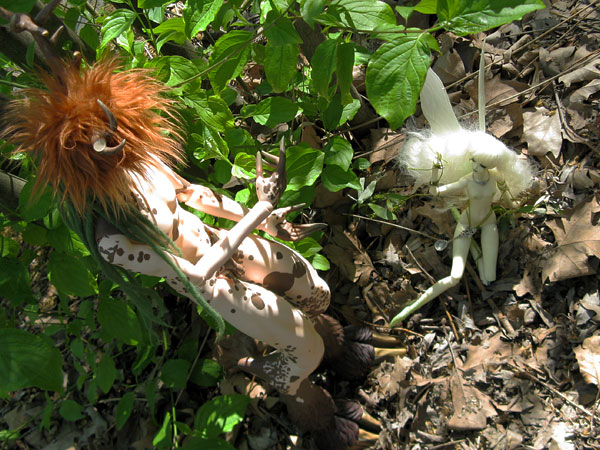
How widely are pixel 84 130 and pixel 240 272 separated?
633mm

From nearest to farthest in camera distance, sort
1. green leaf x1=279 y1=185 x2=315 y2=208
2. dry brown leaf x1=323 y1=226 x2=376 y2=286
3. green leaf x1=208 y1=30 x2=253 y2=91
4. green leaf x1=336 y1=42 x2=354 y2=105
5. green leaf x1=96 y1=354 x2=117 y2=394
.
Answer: green leaf x1=336 y1=42 x2=354 y2=105 < green leaf x1=208 y1=30 x2=253 y2=91 < green leaf x1=279 y1=185 x2=315 y2=208 < green leaf x1=96 y1=354 x2=117 y2=394 < dry brown leaf x1=323 y1=226 x2=376 y2=286

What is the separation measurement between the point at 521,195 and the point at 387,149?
0.59 m

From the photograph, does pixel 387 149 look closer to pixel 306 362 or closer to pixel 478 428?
pixel 306 362

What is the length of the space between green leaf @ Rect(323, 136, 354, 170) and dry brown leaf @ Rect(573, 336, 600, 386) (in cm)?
100

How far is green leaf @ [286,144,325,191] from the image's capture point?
1.45 m

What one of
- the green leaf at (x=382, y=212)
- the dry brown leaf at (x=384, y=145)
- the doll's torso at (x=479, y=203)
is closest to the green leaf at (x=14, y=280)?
the green leaf at (x=382, y=212)

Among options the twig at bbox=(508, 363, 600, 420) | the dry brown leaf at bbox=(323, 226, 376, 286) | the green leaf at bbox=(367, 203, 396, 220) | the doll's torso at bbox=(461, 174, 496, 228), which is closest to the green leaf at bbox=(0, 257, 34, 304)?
the dry brown leaf at bbox=(323, 226, 376, 286)

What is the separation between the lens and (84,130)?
104 cm

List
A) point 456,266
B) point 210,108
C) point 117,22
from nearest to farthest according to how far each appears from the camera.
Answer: point 117,22 → point 210,108 → point 456,266

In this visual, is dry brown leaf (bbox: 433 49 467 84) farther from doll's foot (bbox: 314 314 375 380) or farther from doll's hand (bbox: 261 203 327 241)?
doll's foot (bbox: 314 314 375 380)

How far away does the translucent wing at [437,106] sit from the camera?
1.56m

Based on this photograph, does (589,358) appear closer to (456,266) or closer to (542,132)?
(456,266)

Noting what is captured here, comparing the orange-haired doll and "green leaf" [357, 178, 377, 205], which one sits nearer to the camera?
the orange-haired doll

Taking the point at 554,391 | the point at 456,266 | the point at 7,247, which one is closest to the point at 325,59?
the point at 456,266
